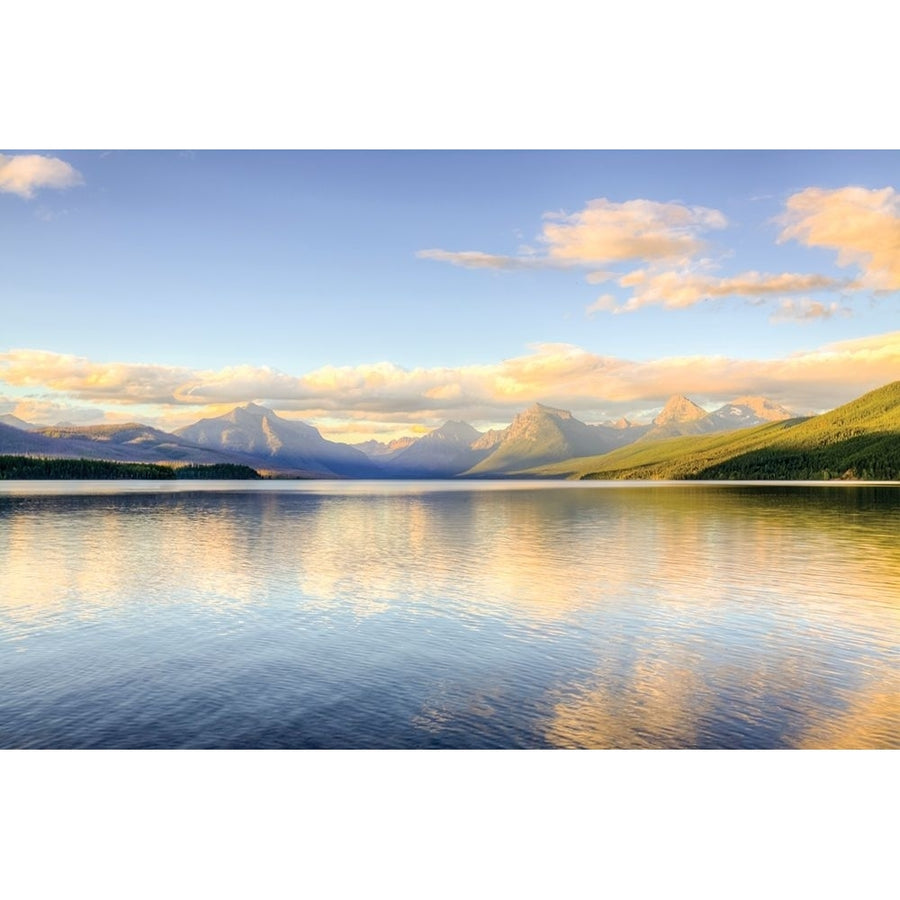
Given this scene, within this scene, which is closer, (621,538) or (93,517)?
(621,538)

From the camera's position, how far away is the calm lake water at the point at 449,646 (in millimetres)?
12828

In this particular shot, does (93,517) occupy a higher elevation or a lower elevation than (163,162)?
lower

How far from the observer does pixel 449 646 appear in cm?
1877

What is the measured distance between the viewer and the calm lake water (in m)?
12.8

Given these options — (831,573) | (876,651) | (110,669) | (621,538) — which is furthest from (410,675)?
(621,538)

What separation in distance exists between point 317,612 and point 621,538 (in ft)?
93.6

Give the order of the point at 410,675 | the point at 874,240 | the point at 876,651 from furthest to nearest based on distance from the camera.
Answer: the point at 874,240 → the point at 876,651 → the point at 410,675
